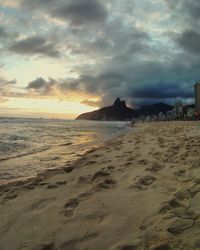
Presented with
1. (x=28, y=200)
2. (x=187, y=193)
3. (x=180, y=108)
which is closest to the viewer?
(x=187, y=193)

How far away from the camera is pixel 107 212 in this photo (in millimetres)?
A: 3318

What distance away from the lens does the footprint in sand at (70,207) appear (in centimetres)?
343

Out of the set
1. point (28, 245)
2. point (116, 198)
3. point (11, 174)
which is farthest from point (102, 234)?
point (11, 174)

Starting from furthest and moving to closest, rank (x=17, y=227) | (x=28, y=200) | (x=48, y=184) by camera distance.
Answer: (x=48, y=184) → (x=28, y=200) → (x=17, y=227)

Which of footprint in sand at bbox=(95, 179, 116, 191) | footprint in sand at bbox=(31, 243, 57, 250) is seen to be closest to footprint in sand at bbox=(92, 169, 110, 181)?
footprint in sand at bbox=(95, 179, 116, 191)

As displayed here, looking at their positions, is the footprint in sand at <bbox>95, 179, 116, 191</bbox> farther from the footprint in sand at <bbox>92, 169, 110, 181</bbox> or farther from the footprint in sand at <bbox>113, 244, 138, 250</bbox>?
the footprint in sand at <bbox>113, 244, 138, 250</bbox>

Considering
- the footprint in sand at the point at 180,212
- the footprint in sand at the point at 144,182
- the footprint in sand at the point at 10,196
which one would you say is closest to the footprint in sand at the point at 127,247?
the footprint in sand at the point at 180,212

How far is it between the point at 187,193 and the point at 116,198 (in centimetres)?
101

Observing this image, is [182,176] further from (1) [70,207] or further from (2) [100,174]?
(1) [70,207]

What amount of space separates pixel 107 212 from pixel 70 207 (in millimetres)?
627

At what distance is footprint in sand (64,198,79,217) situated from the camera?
11.2 ft

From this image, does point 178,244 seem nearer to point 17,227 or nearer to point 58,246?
point 58,246

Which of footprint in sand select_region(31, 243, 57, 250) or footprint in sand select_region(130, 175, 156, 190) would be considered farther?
footprint in sand select_region(130, 175, 156, 190)

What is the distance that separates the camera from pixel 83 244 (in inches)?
104
